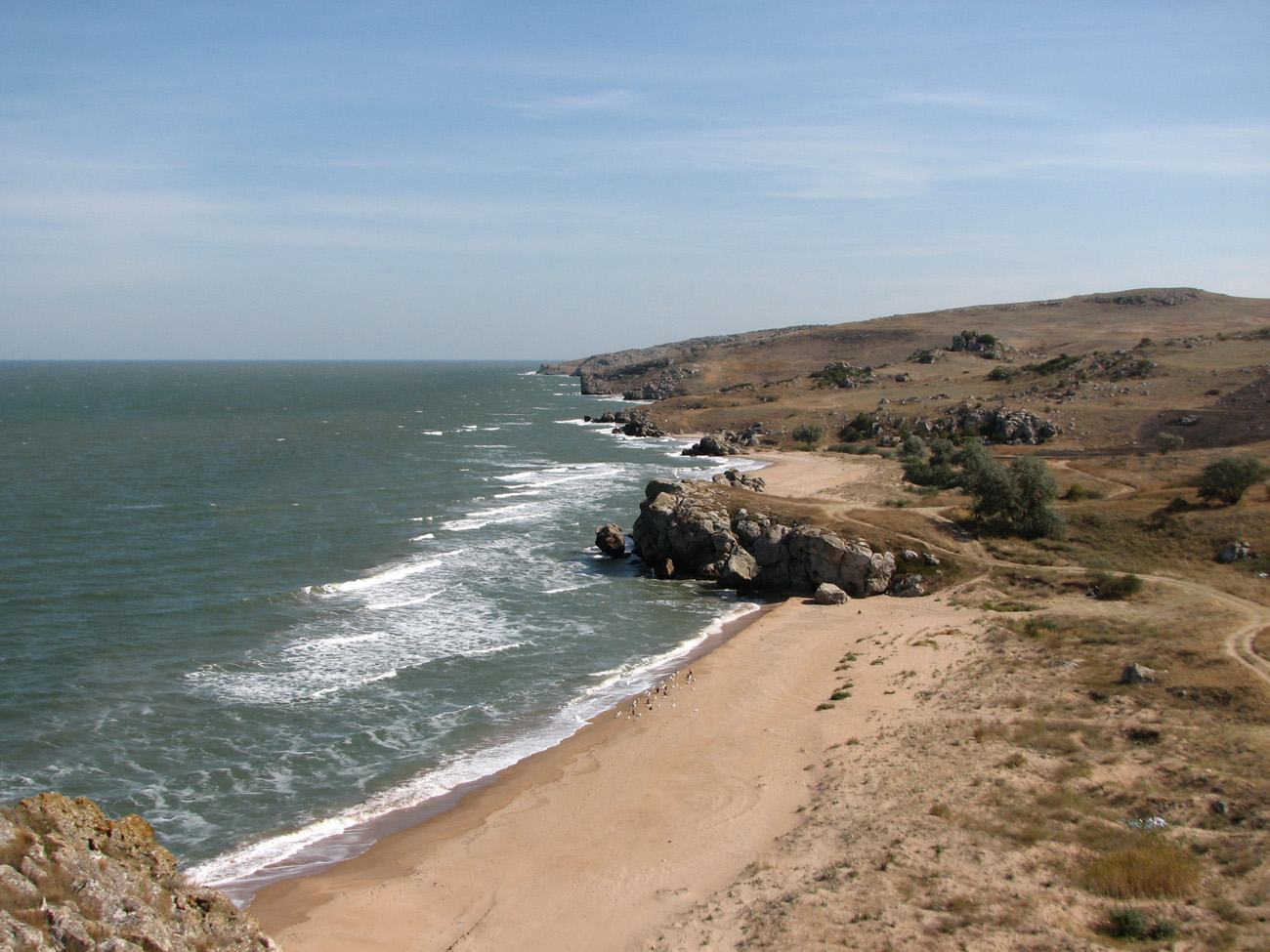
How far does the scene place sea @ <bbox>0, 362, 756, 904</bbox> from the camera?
67.5 feet

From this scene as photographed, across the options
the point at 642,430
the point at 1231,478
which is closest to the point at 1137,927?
the point at 1231,478

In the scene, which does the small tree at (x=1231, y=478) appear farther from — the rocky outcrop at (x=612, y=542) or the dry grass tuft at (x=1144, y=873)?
the dry grass tuft at (x=1144, y=873)

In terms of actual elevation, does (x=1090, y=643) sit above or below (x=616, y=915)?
above

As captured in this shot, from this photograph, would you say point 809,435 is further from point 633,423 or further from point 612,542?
point 612,542

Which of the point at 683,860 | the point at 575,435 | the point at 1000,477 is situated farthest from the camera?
the point at 575,435

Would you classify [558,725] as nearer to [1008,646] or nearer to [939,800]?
[939,800]

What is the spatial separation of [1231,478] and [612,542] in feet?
96.7

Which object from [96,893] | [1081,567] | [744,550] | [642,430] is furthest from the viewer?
[642,430]

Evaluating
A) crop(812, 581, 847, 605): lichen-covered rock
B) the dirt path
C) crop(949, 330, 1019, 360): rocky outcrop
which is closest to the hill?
crop(949, 330, 1019, 360): rocky outcrop

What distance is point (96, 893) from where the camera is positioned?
399 inches

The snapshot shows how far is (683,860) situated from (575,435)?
8734cm

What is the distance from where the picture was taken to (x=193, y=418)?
116 meters

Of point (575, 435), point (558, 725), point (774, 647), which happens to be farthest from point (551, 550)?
point (575, 435)

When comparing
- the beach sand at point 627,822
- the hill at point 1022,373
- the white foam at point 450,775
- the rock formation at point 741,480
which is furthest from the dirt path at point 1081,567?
the hill at point 1022,373
